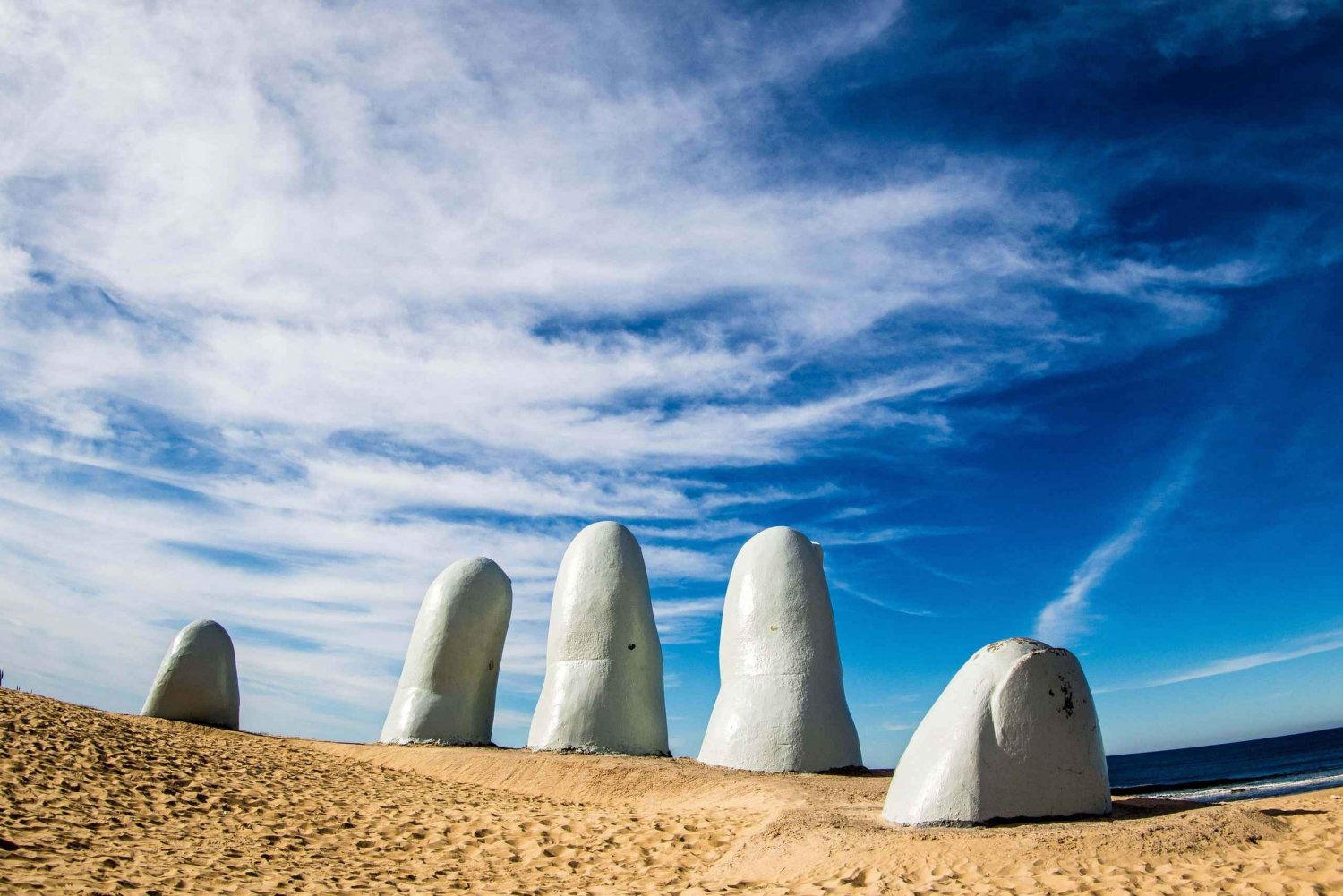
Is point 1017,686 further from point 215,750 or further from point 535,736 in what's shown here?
point 215,750

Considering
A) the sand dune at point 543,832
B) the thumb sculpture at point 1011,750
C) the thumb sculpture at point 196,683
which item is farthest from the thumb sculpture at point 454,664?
the thumb sculpture at point 1011,750

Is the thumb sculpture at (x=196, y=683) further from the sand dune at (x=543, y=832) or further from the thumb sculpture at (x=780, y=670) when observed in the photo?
the thumb sculpture at (x=780, y=670)

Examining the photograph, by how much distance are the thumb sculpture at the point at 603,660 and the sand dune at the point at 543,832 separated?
1.07m

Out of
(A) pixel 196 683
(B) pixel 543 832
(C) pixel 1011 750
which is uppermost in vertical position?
(A) pixel 196 683

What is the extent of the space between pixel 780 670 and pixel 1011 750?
5468mm

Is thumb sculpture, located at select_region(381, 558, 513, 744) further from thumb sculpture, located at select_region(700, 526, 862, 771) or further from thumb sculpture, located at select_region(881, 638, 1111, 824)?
thumb sculpture, located at select_region(881, 638, 1111, 824)

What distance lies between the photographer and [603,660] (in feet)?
43.7

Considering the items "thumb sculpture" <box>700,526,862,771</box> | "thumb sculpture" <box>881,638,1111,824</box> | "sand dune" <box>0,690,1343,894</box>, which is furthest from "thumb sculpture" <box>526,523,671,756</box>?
"thumb sculpture" <box>881,638,1111,824</box>

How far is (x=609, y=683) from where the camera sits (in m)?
13.2

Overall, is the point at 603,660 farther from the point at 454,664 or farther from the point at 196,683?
the point at 196,683

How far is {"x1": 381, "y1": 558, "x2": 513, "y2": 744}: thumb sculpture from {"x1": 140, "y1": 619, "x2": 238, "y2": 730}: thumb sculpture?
394cm

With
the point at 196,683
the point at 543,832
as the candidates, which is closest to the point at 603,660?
the point at 543,832

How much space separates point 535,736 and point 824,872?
783 centimetres

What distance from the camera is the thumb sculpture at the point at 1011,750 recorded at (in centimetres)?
667
